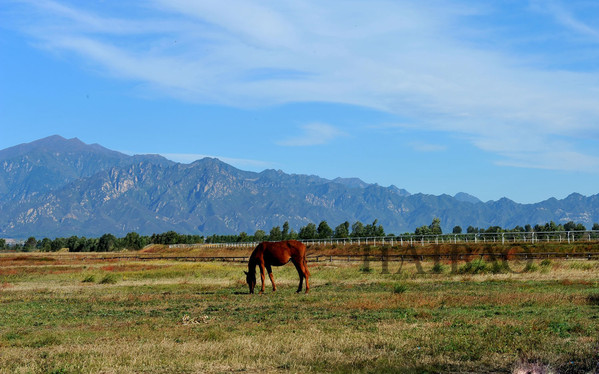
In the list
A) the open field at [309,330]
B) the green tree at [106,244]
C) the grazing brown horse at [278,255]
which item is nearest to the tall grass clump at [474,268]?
the open field at [309,330]

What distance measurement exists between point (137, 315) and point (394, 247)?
64948mm

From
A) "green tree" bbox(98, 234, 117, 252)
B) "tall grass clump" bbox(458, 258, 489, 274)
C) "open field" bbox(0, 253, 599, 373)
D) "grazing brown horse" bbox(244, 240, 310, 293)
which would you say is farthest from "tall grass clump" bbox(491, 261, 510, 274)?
"green tree" bbox(98, 234, 117, 252)

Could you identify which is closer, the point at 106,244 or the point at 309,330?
the point at 309,330

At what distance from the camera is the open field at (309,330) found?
44.5 feet

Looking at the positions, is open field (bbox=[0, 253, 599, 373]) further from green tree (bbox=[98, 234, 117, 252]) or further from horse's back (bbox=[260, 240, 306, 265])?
green tree (bbox=[98, 234, 117, 252])

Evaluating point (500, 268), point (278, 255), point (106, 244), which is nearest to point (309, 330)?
point (278, 255)

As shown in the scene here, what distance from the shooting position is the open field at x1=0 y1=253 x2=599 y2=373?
13562 millimetres

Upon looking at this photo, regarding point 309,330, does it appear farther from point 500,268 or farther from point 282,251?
point 500,268

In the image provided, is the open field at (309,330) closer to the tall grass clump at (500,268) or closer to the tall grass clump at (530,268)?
the tall grass clump at (530,268)

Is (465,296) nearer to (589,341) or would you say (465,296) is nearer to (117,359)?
(589,341)

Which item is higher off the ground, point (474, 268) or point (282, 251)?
point (282, 251)

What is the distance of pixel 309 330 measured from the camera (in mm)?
18016

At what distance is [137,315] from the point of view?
2295 centimetres

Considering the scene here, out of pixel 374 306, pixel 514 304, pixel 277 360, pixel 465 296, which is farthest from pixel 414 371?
pixel 465 296
